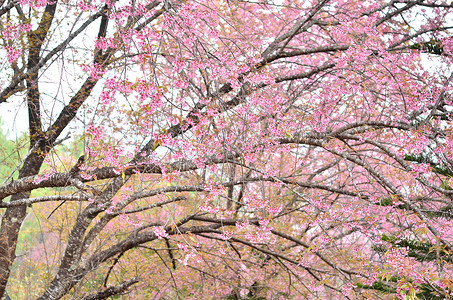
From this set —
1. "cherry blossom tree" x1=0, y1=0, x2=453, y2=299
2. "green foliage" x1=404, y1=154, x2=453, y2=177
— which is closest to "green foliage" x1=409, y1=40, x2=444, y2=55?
"cherry blossom tree" x1=0, y1=0, x2=453, y2=299

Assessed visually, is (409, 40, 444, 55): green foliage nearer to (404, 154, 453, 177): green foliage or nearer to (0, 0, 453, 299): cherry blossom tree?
(0, 0, 453, 299): cherry blossom tree

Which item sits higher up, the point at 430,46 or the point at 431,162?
the point at 430,46

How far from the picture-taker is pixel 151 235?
5.12 metres

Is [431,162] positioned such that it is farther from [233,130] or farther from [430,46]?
[233,130]

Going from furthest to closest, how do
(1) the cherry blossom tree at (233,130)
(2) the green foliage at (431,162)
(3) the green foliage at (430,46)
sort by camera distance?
(3) the green foliage at (430,46) → (2) the green foliage at (431,162) → (1) the cherry blossom tree at (233,130)

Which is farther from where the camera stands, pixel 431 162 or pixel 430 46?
pixel 430 46

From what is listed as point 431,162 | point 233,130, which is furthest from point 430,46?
point 233,130

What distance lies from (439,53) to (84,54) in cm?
363

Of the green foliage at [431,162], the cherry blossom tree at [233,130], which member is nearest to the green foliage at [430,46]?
the cherry blossom tree at [233,130]

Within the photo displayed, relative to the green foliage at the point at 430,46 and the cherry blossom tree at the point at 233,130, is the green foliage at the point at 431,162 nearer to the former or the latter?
the cherry blossom tree at the point at 233,130

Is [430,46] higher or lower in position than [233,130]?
higher

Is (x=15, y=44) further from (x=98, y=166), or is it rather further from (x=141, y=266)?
(x=141, y=266)

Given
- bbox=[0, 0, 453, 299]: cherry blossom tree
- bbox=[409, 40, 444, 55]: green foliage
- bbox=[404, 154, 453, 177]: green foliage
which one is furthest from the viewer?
bbox=[409, 40, 444, 55]: green foliage

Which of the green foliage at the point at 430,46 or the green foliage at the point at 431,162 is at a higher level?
the green foliage at the point at 430,46
